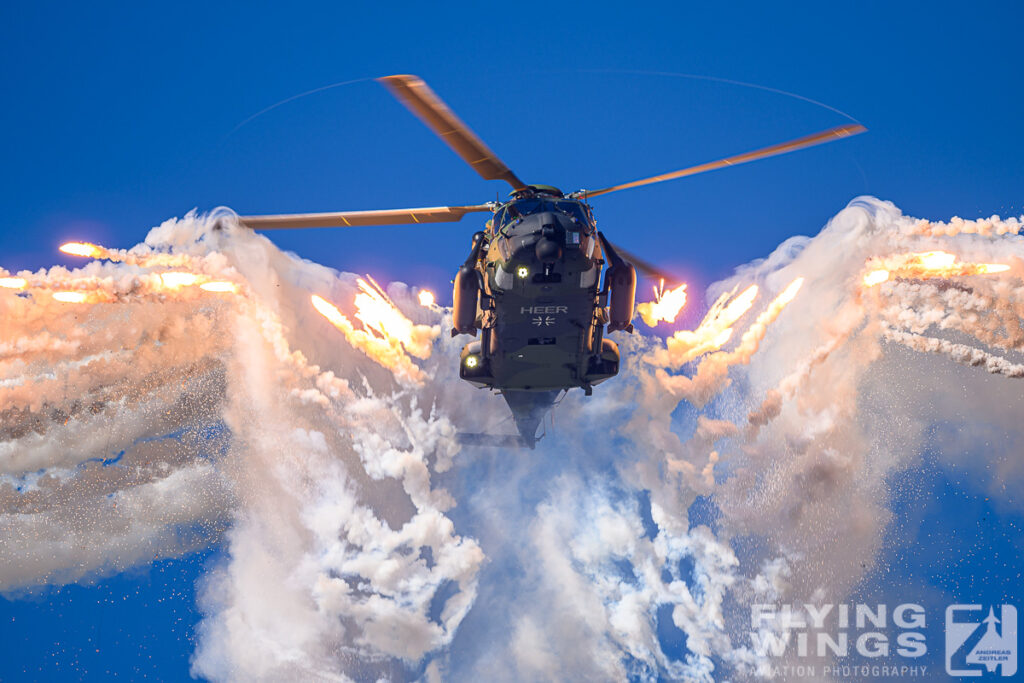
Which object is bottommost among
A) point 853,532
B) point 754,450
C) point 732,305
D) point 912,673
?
point 912,673

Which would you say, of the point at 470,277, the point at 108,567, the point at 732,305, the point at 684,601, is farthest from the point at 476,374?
the point at 108,567

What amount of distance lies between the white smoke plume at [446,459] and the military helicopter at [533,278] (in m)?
7.00

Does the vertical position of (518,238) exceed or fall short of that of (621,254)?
it falls short

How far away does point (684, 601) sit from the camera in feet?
106

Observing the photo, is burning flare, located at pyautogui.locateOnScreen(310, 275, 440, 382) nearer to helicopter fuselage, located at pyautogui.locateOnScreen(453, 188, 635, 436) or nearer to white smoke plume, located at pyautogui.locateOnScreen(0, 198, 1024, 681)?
white smoke plume, located at pyautogui.locateOnScreen(0, 198, 1024, 681)

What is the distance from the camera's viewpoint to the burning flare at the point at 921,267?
22797 millimetres

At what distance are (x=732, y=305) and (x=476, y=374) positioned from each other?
10.2 m

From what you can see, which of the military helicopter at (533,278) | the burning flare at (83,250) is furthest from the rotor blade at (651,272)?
the burning flare at (83,250)

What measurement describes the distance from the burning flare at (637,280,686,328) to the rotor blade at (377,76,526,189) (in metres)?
7.80

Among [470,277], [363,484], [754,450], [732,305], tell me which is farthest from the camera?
[363,484]

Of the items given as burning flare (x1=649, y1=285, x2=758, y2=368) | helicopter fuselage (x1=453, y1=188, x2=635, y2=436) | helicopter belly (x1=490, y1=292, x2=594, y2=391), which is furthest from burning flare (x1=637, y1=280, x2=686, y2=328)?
helicopter belly (x1=490, y1=292, x2=594, y2=391)

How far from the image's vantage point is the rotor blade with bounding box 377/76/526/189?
16.4m

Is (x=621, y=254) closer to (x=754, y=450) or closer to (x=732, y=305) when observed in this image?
(x=732, y=305)

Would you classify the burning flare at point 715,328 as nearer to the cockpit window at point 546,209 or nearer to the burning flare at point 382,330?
the burning flare at point 382,330
